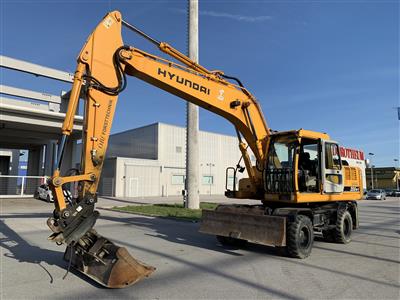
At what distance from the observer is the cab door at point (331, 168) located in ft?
29.4

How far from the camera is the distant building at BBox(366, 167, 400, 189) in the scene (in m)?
78.6

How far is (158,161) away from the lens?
38.7 m

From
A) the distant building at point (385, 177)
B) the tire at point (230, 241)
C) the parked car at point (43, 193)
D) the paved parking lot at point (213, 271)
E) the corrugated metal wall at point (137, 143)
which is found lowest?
the paved parking lot at point (213, 271)

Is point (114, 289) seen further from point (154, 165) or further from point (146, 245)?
point (154, 165)

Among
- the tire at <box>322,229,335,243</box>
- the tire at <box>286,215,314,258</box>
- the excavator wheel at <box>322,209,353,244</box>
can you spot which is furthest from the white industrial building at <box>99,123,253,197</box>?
the tire at <box>286,215,314,258</box>

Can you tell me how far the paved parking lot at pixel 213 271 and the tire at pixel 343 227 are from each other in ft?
0.87

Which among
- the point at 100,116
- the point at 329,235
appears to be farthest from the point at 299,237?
the point at 100,116

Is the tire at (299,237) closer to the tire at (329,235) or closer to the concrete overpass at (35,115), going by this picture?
the tire at (329,235)

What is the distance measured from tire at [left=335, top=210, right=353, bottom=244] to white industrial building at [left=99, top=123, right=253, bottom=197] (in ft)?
91.3

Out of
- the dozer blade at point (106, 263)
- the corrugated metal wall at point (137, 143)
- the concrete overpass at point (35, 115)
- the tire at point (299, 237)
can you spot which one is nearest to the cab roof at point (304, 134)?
the tire at point (299, 237)

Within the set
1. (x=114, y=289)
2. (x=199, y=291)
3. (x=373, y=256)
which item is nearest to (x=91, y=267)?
(x=114, y=289)

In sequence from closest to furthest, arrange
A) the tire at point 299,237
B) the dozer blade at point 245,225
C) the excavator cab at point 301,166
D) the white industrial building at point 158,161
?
the dozer blade at point 245,225, the tire at point 299,237, the excavator cab at point 301,166, the white industrial building at point 158,161

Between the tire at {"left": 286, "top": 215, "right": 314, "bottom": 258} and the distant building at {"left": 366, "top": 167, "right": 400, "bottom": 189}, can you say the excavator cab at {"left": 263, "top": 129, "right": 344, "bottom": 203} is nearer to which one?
the tire at {"left": 286, "top": 215, "right": 314, "bottom": 258}

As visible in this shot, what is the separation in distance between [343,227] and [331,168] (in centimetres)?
203
